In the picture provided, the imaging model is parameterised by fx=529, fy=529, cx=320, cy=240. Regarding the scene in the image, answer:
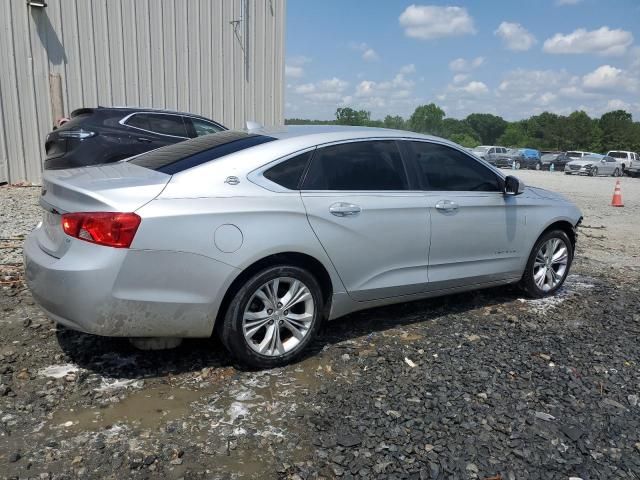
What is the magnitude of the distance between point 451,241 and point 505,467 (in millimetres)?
1999

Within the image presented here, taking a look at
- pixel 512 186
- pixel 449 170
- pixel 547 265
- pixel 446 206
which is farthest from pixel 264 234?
pixel 547 265

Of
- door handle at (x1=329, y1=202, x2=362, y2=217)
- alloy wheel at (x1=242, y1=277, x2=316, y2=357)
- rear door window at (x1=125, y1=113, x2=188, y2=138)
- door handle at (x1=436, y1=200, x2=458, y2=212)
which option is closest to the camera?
alloy wheel at (x1=242, y1=277, x2=316, y2=357)

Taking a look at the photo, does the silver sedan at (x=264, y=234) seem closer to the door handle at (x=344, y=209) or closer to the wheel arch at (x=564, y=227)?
the door handle at (x=344, y=209)

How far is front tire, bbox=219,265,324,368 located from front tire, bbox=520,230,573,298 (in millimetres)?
2455

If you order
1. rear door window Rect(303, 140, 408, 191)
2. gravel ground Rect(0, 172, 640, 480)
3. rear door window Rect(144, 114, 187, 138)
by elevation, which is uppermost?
rear door window Rect(144, 114, 187, 138)

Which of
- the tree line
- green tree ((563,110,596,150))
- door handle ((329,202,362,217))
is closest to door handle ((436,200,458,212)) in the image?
door handle ((329,202,362,217))

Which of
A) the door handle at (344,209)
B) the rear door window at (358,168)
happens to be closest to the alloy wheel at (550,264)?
the rear door window at (358,168)

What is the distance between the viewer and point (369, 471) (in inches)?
99.4

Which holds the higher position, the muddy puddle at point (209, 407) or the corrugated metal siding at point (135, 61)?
the corrugated metal siding at point (135, 61)

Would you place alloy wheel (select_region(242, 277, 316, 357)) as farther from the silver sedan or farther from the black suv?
the black suv

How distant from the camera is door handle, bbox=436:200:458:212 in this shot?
4168 millimetres

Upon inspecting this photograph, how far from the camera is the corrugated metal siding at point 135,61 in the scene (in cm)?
1031

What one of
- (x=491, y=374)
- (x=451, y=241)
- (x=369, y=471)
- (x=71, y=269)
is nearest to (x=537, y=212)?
(x=451, y=241)

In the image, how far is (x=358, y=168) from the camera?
3857mm
